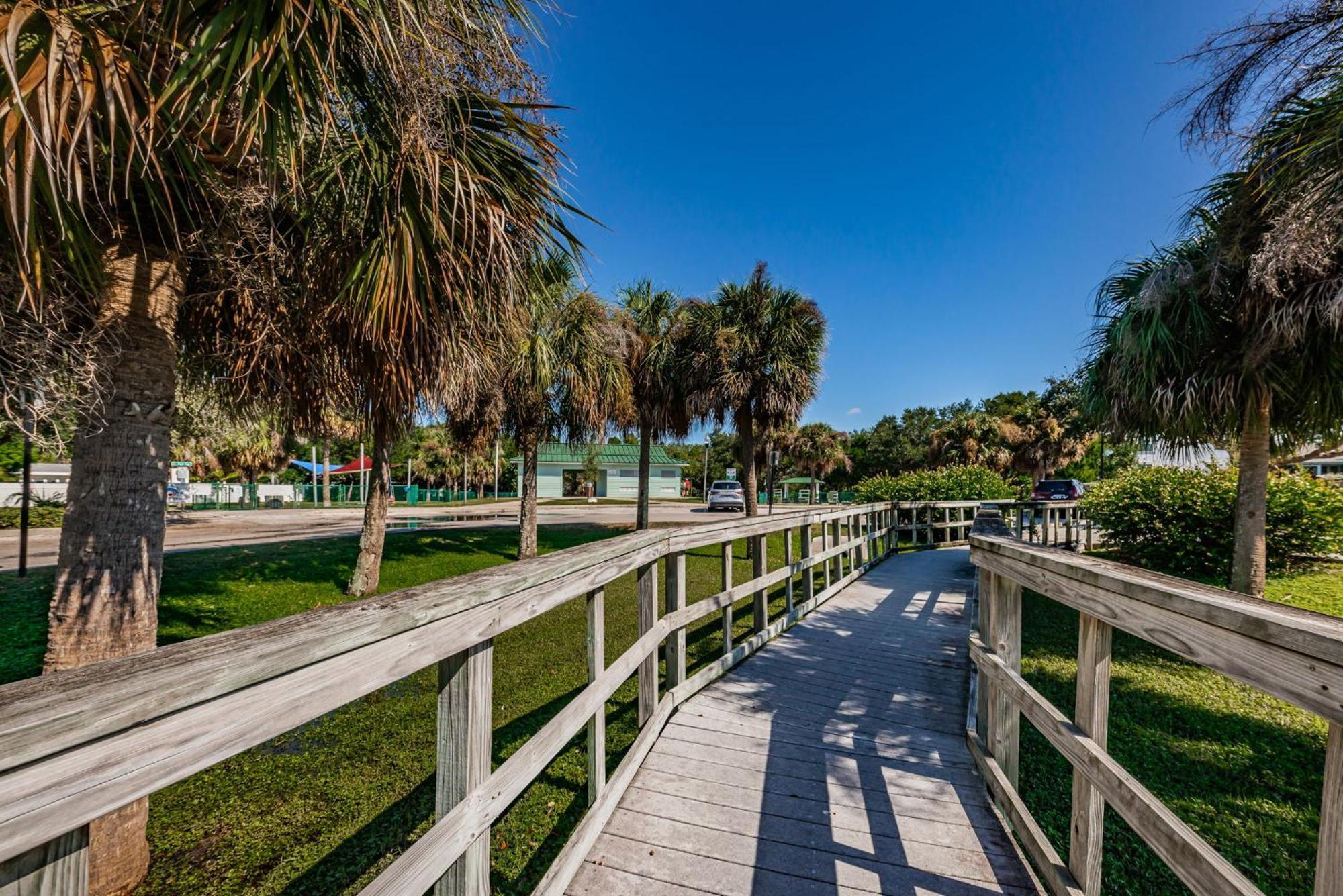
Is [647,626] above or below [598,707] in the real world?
above

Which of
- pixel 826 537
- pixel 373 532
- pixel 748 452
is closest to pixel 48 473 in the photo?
pixel 373 532

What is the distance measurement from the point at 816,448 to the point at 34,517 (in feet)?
112

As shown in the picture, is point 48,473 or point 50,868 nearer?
point 50,868

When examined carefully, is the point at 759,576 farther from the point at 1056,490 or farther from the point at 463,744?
the point at 1056,490

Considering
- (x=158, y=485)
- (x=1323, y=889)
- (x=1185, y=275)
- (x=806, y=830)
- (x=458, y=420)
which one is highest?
(x=1185, y=275)

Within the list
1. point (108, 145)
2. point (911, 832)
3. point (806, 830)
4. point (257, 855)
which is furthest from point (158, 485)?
point (911, 832)

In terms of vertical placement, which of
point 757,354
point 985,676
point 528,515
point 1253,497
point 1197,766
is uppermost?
point 757,354

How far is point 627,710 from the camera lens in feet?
14.2

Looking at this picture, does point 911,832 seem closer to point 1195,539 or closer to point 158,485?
point 158,485

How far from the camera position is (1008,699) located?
2.82 m

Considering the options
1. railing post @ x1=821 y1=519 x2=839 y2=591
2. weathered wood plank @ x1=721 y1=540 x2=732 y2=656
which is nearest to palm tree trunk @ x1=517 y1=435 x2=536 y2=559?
railing post @ x1=821 y1=519 x2=839 y2=591

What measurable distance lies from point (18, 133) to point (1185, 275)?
8.85 m

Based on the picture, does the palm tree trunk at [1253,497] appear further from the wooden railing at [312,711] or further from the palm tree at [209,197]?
the palm tree at [209,197]

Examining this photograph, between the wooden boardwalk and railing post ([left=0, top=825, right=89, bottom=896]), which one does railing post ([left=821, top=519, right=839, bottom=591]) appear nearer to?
the wooden boardwalk
